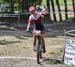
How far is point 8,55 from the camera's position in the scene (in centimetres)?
1158

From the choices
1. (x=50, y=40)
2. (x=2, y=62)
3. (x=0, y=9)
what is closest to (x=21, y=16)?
(x=0, y=9)

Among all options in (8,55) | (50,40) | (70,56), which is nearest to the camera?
(70,56)

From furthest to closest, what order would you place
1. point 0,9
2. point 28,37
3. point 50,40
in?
point 0,9 → point 28,37 → point 50,40

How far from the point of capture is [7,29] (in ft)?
63.7

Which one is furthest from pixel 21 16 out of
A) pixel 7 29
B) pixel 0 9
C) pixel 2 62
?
pixel 2 62

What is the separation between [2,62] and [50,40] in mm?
5047

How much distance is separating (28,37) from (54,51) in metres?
4.20

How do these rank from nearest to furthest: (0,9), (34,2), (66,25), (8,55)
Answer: (8,55) → (66,25) → (0,9) → (34,2)

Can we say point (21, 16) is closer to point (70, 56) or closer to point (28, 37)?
point (28, 37)

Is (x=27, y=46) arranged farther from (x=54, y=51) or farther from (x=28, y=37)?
(x=28, y=37)

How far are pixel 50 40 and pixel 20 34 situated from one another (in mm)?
2520

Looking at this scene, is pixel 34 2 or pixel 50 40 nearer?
pixel 50 40

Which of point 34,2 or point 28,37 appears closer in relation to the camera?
point 28,37

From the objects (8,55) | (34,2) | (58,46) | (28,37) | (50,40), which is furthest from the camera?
(34,2)
